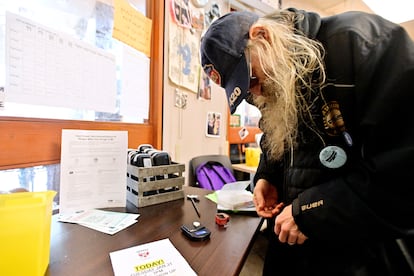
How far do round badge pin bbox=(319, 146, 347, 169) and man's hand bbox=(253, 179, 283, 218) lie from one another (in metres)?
0.25

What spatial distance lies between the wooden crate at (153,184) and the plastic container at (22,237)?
41cm

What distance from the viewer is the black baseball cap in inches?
A: 27.0

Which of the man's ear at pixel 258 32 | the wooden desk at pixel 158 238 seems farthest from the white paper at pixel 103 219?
the man's ear at pixel 258 32

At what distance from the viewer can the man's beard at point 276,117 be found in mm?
661

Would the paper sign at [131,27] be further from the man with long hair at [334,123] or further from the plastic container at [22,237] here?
the plastic container at [22,237]

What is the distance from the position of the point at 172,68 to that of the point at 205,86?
43cm

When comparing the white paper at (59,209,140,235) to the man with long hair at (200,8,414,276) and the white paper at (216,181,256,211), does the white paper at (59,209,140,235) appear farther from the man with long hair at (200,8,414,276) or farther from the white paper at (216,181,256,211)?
the man with long hair at (200,8,414,276)

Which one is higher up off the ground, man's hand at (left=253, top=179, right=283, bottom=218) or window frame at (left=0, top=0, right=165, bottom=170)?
window frame at (left=0, top=0, right=165, bottom=170)

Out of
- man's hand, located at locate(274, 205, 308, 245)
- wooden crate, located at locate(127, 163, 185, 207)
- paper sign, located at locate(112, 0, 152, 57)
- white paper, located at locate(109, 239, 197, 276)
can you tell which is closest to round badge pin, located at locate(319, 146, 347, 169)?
man's hand, located at locate(274, 205, 308, 245)

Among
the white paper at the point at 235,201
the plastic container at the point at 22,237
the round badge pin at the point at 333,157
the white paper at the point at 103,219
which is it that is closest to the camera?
the plastic container at the point at 22,237

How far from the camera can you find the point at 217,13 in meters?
1.91

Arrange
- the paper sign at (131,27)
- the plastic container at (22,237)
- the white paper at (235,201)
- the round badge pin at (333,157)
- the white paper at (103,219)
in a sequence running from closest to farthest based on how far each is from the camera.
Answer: the plastic container at (22,237)
the round badge pin at (333,157)
the white paper at (103,219)
the white paper at (235,201)
the paper sign at (131,27)

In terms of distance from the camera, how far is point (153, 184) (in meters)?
0.91

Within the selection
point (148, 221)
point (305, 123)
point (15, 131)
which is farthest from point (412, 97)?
point (15, 131)
